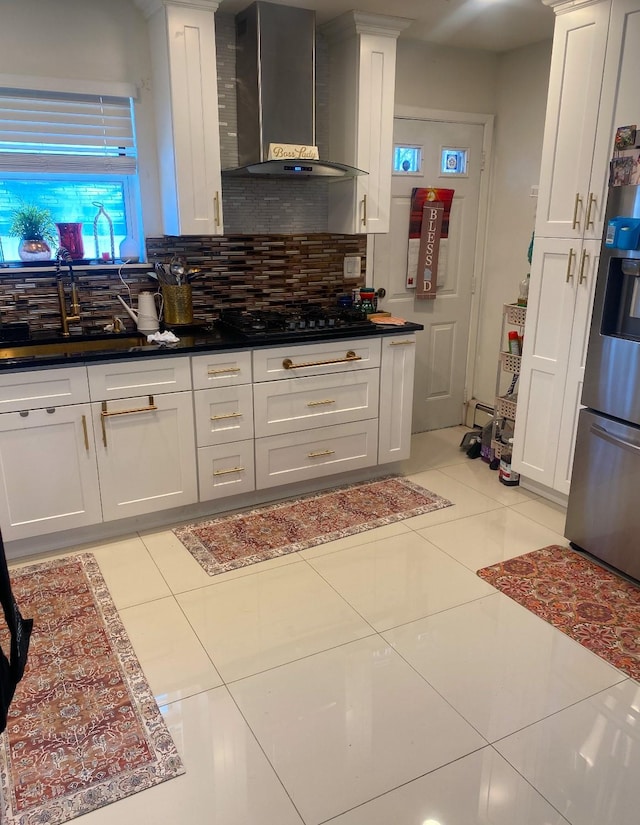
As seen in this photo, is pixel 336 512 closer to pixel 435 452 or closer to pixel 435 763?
pixel 435 452

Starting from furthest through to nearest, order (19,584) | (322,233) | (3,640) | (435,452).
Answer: (435,452) → (322,233) → (19,584) → (3,640)

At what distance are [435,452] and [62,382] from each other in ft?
8.07

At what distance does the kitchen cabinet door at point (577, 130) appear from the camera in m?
2.78

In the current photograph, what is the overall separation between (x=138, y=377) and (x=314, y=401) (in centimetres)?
95

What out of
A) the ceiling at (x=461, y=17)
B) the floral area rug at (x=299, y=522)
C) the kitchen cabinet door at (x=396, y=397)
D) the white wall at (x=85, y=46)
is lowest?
the floral area rug at (x=299, y=522)

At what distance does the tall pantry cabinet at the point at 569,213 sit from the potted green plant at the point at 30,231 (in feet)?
8.22

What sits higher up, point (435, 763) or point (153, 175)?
point (153, 175)

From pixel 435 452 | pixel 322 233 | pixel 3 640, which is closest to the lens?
pixel 3 640

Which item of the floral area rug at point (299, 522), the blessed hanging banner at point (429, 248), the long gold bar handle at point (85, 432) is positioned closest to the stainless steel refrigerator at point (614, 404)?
the floral area rug at point (299, 522)

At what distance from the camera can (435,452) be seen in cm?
425

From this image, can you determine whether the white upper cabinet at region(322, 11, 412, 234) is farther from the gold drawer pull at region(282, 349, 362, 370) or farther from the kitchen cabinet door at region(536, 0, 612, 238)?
the kitchen cabinet door at region(536, 0, 612, 238)

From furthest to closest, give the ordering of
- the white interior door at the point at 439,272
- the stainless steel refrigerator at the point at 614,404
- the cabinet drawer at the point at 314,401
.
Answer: the white interior door at the point at 439,272
the cabinet drawer at the point at 314,401
the stainless steel refrigerator at the point at 614,404

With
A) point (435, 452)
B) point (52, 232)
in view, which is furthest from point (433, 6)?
point (435, 452)

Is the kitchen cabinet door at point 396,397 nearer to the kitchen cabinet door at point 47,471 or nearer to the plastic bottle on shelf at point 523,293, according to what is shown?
the plastic bottle on shelf at point 523,293
